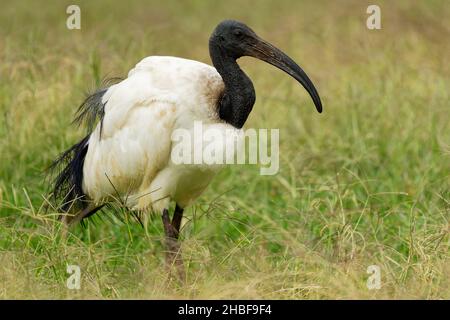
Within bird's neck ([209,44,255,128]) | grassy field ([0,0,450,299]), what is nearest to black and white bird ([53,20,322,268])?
bird's neck ([209,44,255,128])

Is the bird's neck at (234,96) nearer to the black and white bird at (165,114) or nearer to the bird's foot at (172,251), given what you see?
the black and white bird at (165,114)


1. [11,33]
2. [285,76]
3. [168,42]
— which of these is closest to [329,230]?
[11,33]

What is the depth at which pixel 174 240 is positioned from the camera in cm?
605

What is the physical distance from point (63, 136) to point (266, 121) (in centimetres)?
197

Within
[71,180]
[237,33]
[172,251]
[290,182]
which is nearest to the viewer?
[172,251]

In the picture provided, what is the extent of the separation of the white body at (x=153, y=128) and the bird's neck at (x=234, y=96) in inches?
1.7

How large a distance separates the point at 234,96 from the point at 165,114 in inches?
16.1

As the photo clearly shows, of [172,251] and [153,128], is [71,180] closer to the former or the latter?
[153,128]

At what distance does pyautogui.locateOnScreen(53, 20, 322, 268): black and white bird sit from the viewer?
590 centimetres

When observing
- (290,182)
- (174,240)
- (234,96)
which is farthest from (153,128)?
(290,182)

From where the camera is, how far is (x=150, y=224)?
6.91 metres

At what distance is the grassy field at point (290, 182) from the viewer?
5.46 meters

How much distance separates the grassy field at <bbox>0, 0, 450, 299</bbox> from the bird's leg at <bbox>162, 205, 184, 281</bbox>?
60 mm
